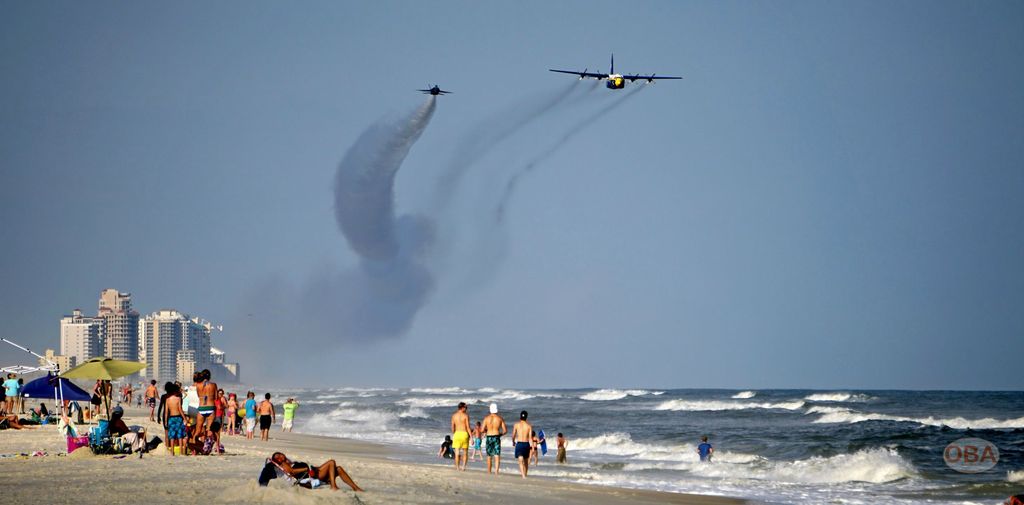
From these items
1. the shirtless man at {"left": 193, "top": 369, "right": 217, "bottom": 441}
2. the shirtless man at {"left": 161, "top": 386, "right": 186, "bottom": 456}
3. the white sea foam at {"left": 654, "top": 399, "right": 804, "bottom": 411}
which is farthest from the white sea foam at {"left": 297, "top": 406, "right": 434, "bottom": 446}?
the white sea foam at {"left": 654, "top": 399, "right": 804, "bottom": 411}

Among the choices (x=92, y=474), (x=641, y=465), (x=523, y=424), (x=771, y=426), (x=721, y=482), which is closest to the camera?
(x=92, y=474)

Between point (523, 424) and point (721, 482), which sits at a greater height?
point (523, 424)

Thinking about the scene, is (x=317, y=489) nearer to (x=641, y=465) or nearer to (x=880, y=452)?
(x=641, y=465)

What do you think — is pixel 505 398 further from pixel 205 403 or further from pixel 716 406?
pixel 205 403

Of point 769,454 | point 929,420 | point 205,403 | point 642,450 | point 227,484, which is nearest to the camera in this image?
point 227,484

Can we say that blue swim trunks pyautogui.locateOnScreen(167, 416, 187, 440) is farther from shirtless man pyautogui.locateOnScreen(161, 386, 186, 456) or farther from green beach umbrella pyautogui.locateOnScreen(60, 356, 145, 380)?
green beach umbrella pyautogui.locateOnScreen(60, 356, 145, 380)

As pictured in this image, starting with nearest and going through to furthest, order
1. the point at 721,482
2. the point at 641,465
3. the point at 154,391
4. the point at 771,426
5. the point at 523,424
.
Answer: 1. the point at 523,424
2. the point at 721,482
3. the point at 641,465
4. the point at 154,391
5. the point at 771,426

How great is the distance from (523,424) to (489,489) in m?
3.54

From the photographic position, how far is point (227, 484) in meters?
15.4

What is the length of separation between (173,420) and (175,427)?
0.17 m

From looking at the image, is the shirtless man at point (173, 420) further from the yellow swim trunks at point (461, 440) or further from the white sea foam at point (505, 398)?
the white sea foam at point (505, 398)

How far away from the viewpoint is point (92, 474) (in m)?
16.1

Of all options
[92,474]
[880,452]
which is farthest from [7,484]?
[880,452]

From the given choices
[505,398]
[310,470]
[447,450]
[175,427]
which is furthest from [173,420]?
[505,398]
